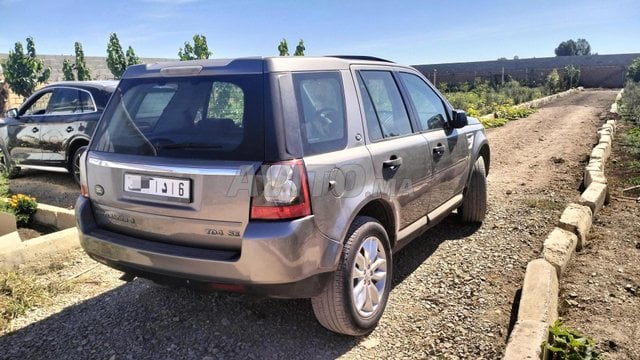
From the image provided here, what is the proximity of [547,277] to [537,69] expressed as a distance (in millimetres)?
46736

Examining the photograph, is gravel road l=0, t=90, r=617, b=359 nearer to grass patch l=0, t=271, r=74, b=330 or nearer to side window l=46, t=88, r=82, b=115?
grass patch l=0, t=271, r=74, b=330

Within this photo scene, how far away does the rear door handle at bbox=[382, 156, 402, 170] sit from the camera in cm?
313

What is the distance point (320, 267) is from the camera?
2564mm

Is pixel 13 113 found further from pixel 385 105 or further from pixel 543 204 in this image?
pixel 543 204

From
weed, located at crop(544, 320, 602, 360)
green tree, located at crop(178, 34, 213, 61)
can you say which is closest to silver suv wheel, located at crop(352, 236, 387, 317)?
weed, located at crop(544, 320, 602, 360)

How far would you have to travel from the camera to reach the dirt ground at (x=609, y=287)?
299 cm

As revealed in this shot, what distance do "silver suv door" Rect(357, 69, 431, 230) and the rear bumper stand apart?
745 mm

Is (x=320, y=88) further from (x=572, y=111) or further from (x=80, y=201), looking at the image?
(x=572, y=111)

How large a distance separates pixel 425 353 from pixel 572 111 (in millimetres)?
19210

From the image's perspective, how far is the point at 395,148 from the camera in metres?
3.30

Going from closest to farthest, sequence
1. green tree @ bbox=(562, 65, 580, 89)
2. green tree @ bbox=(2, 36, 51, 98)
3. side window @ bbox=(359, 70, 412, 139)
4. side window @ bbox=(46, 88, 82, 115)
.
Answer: side window @ bbox=(359, 70, 412, 139) → side window @ bbox=(46, 88, 82, 115) → green tree @ bbox=(2, 36, 51, 98) → green tree @ bbox=(562, 65, 580, 89)

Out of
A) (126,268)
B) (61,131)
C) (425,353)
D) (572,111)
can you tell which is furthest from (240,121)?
(572,111)

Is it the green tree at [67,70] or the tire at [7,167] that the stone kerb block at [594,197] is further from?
the green tree at [67,70]

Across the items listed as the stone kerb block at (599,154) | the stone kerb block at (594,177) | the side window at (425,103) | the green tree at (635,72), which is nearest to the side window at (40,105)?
the side window at (425,103)
